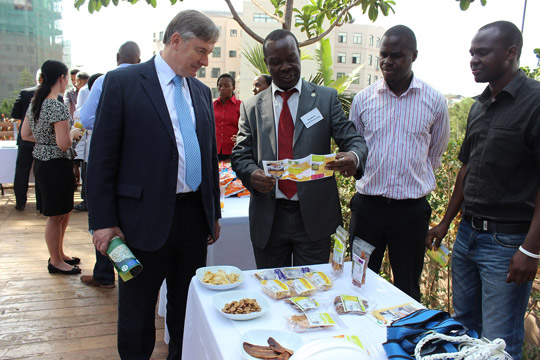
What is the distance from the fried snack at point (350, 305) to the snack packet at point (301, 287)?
0.34 ft

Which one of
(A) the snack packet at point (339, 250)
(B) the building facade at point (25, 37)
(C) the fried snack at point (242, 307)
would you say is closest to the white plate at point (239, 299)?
(C) the fried snack at point (242, 307)

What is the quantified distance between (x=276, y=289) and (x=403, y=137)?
1061mm

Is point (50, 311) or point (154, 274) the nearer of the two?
point (154, 274)

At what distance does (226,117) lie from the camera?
4391mm

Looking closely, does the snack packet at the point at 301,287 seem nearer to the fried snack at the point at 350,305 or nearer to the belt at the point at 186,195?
the fried snack at the point at 350,305

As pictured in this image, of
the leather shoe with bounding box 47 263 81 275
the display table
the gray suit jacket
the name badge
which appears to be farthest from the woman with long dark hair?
the display table

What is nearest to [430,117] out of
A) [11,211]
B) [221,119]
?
[221,119]

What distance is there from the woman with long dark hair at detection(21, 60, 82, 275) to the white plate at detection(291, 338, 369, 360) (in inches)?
115

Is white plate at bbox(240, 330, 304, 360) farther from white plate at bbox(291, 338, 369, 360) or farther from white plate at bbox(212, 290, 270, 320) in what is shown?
white plate at bbox(291, 338, 369, 360)

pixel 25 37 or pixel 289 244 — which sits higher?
pixel 25 37

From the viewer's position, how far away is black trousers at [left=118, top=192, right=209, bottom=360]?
5.99 feet

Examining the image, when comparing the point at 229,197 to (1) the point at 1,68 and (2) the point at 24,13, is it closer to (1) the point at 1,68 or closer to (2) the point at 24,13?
(2) the point at 24,13

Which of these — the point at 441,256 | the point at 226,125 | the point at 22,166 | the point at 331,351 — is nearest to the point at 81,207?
the point at 22,166

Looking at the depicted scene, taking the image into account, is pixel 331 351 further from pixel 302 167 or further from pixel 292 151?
pixel 292 151
